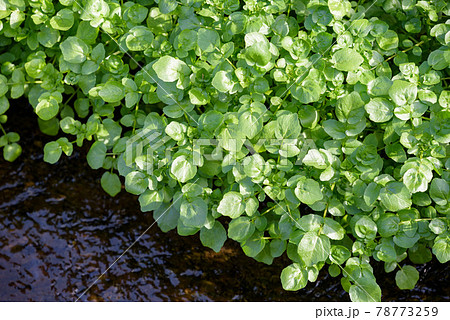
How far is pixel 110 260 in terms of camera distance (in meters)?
1.50

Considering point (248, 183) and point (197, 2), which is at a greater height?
point (197, 2)

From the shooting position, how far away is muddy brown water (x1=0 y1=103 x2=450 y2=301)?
1.45m

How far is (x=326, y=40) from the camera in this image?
1.19 m

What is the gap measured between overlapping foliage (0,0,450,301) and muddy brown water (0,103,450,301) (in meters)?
0.23

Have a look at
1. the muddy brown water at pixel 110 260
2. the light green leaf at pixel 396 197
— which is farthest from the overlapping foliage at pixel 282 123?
the muddy brown water at pixel 110 260

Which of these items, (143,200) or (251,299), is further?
(251,299)

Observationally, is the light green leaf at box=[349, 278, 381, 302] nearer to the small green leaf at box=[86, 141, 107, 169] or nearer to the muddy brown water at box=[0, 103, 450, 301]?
the muddy brown water at box=[0, 103, 450, 301]

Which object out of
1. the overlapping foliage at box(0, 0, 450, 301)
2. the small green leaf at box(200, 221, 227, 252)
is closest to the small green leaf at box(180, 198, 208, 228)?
the overlapping foliage at box(0, 0, 450, 301)

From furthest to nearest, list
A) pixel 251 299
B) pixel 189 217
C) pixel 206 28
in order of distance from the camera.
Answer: pixel 251 299 < pixel 206 28 < pixel 189 217

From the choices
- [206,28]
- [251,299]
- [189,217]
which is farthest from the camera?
[251,299]

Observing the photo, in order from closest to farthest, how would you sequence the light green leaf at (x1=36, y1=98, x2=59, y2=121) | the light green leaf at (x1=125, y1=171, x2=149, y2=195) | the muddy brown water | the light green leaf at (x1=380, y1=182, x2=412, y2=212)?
the light green leaf at (x1=380, y1=182, x2=412, y2=212) < the light green leaf at (x1=125, y1=171, x2=149, y2=195) < the light green leaf at (x1=36, y1=98, x2=59, y2=121) < the muddy brown water

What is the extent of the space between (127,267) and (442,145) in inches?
40.6

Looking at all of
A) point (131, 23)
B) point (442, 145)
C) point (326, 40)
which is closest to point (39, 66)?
point (131, 23)

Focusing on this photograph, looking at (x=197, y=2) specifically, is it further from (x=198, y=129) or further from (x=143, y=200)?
(x=143, y=200)
